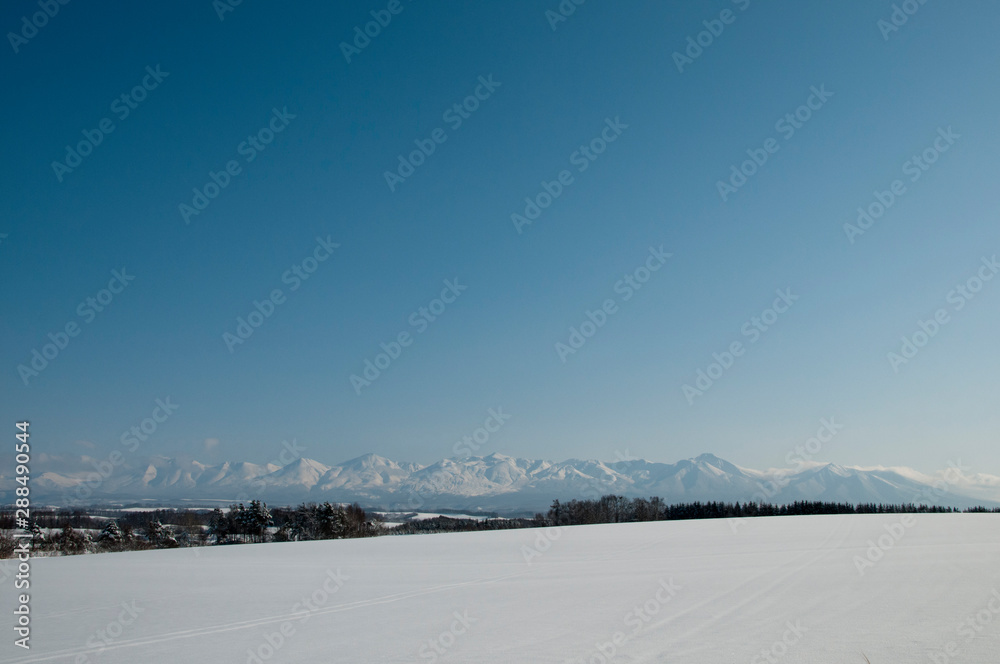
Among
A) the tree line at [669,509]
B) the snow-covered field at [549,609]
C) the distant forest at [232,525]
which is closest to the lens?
the snow-covered field at [549,609]

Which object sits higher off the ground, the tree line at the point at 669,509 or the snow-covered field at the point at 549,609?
the snow-covered field at the point at 549,609

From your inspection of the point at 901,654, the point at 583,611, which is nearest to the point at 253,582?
the point at 583,611

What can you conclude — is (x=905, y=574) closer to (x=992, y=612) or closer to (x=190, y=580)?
(x=992, y=612)

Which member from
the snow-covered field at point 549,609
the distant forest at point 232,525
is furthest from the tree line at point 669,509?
the snow-covered field at point 549,609

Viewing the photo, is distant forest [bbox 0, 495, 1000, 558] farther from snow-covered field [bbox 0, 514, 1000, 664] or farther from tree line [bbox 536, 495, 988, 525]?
snow-covered field [bbox 0, 514, 1000, 664]

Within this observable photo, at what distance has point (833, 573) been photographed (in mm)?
19109

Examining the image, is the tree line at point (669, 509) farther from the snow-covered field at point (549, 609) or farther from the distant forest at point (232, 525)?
the snow-covered field at point (549, 609)

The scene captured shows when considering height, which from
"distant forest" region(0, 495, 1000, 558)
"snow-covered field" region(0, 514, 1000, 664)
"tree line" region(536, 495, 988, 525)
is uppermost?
"snow-covered field" region(0, 514, 1000, 664)

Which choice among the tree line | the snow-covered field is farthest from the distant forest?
the snow-covered field

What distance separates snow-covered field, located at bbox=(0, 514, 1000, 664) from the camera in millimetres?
10477

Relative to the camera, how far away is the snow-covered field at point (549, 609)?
10.5 meters

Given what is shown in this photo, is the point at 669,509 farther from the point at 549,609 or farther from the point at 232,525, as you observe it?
the point at 549,609

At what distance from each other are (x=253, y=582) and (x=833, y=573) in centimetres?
2237

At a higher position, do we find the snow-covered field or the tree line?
the snow-covered field
